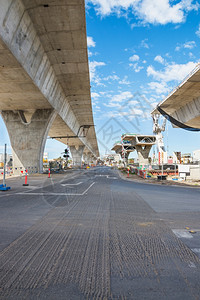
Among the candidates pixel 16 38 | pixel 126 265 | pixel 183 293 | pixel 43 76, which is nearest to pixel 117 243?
pixel 126 265

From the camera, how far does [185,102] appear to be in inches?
965

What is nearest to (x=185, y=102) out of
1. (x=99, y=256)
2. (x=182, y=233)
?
(x=182, y=233)

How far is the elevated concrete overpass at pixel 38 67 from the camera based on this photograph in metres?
11.8

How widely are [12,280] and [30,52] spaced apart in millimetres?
15188

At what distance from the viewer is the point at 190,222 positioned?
5.11 m

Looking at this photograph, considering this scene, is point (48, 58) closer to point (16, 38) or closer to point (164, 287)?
point (16, 38)

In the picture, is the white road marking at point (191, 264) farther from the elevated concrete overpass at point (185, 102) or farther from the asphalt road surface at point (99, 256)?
the elevated concrete overpass at point (185, 102)

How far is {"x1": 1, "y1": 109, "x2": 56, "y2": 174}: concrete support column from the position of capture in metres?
25.2

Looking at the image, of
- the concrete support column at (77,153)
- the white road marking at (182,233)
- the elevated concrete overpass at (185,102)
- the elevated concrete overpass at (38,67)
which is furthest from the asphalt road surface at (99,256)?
the concrete support column at (77,153)

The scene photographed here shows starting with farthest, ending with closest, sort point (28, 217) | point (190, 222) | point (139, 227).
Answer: point (28, 217) → point (190, 222) → point (139, 227)

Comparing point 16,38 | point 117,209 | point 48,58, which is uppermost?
point 48,58

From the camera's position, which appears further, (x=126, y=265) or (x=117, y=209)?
(x=117, y=209)

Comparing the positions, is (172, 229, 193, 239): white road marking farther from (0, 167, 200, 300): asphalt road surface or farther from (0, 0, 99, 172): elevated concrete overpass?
(0, 0, 99, 172): elevated concrete overpass

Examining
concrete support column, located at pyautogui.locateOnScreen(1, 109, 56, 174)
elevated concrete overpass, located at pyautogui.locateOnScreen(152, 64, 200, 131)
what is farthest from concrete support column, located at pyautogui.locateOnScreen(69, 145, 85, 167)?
concrete support column, located at pyautogui.locateOnScreen(1, 109, 56, 174)
